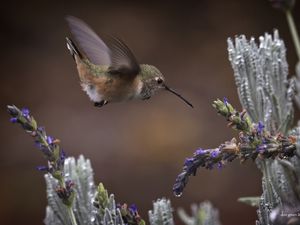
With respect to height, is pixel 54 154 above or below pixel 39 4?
below

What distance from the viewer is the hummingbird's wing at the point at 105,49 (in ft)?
7.16

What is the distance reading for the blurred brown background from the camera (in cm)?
766

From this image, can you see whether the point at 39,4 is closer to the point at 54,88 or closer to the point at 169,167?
the point at 54,88

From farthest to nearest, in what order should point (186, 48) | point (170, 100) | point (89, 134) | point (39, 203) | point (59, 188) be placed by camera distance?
point (186, 48) → point (170, 100) → point (89, 134) → point (39, 203) → point (59, 188)

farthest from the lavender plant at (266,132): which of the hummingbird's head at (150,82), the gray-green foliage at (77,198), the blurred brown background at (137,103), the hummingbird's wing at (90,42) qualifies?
the blurred brown background at (137,103)

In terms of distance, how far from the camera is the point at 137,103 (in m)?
8.66

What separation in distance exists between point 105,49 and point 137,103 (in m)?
6.33

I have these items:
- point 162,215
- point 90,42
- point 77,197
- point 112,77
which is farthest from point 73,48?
point 162,215

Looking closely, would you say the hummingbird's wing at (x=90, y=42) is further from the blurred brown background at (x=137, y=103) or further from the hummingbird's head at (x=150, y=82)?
the blurred brown background at (x=137, y=103)

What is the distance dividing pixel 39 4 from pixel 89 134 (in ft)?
8.72

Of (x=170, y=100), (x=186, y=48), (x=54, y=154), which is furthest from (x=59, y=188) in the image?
(x=186, y=48)

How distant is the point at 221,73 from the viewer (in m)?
8.82

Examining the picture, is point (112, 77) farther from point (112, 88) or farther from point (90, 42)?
point (90, 42)

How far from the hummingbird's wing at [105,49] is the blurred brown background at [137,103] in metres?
4.87
